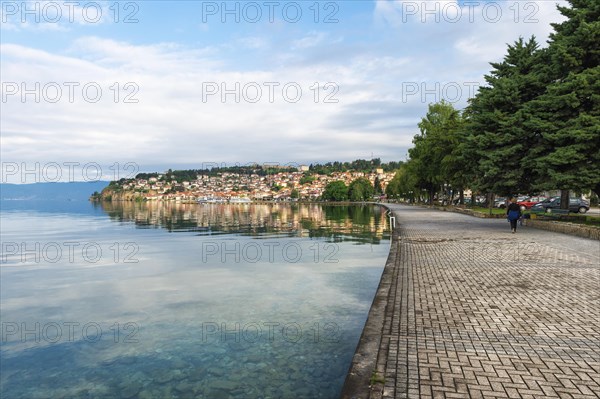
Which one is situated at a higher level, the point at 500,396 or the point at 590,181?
the point at 590,181

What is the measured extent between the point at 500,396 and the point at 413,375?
967mm

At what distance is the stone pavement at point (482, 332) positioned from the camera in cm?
479

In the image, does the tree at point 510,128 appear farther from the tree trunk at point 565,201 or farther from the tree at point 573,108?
the tree trunk at point 565,201

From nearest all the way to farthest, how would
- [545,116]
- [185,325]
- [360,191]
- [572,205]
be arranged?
1. [185,325]
2. [545,116]
3. [572,205]
4. [360,191]

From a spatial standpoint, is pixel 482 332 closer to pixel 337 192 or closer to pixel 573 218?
pixel 573 218

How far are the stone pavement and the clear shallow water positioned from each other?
110 cm

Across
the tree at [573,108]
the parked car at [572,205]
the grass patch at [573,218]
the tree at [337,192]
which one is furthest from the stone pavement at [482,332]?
the tree at [337,192]

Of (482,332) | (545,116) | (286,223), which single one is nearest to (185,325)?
(482,332)

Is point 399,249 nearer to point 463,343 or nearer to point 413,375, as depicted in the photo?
point 463,343

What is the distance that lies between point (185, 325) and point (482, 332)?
6.29 m

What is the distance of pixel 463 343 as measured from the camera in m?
6.12

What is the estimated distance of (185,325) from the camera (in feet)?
31.1

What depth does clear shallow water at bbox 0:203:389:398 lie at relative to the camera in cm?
661

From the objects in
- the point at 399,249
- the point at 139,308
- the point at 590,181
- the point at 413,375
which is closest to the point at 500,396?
the point at 413,375
